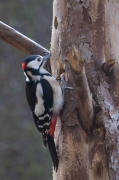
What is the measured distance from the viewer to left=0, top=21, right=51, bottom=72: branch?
1.95 metres

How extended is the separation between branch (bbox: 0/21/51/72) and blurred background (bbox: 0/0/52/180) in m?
2.63

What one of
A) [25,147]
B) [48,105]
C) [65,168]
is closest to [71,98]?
[48,105]

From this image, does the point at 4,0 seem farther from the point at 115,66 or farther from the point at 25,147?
the point at 115,66

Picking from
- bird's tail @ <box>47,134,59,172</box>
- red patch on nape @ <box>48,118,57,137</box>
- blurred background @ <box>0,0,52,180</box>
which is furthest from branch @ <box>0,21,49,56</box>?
blurred background @ <box>0,0,52,180</box>

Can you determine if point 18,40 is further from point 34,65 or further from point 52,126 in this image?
point 52,126

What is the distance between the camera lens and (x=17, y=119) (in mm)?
4625

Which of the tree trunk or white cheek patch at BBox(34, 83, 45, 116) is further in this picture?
white cheek patch at BBox(34, 83, 45, 116)

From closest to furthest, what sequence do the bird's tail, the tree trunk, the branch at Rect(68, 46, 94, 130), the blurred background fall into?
1. the branch at Rect(68, 46, 94, 130)
2. the tree trunk
3. the bird's tail
4. the blurred background

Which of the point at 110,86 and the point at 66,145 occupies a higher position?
the point at 110,86

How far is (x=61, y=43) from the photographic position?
1854mm

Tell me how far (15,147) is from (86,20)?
10.0ft

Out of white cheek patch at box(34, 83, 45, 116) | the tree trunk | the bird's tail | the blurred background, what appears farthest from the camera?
the blurred background

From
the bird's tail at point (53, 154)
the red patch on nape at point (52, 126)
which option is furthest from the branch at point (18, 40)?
the bird's tail at point (53, 154)

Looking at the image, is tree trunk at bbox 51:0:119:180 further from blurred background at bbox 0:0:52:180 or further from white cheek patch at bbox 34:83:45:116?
blurred background at bbox 0:0:52:180
